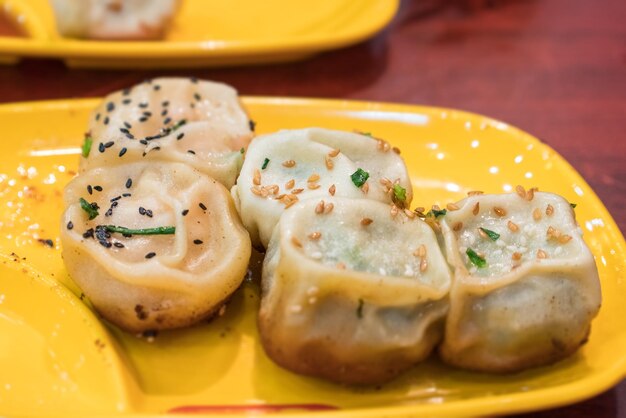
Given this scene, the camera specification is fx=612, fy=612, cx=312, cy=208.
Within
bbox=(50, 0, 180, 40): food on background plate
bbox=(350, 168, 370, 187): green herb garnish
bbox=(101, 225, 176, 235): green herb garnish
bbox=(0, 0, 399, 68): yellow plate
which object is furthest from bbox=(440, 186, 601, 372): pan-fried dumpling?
bbox=(50, 0, 180, 40): food on background plate

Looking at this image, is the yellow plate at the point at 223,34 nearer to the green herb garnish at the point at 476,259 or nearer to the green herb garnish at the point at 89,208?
the green herb garnish at the point at 89,208

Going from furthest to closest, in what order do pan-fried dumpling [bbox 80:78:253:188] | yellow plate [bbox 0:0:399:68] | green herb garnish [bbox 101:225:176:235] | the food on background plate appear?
the food on background plate < yellow plate [bbox 0:0:399:68] < pan-fried dumpling [bbox 80:78:253:188] < green herb garnish [bbox 101:225:176:235]

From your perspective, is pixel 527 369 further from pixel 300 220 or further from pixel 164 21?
pixel 164 21

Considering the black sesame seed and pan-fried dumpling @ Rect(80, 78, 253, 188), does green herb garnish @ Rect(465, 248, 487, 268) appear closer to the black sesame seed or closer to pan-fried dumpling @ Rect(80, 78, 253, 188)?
pan-fried dumpling @ Rect(80, 78, 253, 188)

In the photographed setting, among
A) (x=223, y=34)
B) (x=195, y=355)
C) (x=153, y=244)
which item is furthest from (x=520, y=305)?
(x=223, y=34)

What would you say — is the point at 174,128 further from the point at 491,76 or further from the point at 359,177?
the point at 491,76

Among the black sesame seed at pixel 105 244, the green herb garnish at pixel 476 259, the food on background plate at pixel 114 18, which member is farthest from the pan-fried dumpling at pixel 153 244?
the food on background plate at pixel 114 18
